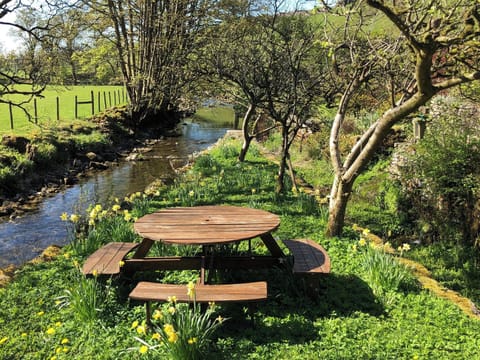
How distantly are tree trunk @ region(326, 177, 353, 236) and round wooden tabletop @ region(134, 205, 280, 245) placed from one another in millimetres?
1545

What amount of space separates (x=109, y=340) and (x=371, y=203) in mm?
7378

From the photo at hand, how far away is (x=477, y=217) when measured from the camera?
6.82 meters

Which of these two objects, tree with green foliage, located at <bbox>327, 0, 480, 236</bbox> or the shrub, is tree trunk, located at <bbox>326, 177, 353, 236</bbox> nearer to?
tree with green foliage, located at <bbox>327, 0, 480, 236</bbox>

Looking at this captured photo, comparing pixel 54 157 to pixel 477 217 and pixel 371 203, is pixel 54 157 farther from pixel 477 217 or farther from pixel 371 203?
pixel 477 217

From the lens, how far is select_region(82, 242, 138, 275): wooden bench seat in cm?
428

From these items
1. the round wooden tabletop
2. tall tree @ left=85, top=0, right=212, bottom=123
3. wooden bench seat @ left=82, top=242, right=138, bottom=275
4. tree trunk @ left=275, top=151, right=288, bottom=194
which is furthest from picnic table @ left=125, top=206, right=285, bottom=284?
tall tree @ left=85, top=0, right=212, bottom=123

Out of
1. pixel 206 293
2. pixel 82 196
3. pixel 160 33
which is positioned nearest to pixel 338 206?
pixel 206 293

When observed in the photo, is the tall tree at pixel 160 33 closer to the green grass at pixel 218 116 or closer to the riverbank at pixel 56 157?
the riverbank at pixel 56 157

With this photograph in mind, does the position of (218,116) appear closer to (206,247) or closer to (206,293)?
(206,247)

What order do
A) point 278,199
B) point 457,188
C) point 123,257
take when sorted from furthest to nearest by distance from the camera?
point 278,199 < point 457,188 < point 123,257

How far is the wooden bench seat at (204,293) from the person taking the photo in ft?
12.0

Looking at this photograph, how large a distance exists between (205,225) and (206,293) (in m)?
1.02

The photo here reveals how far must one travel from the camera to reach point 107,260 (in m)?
4.59

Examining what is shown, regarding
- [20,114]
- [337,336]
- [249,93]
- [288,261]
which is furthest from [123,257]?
[20,114]
